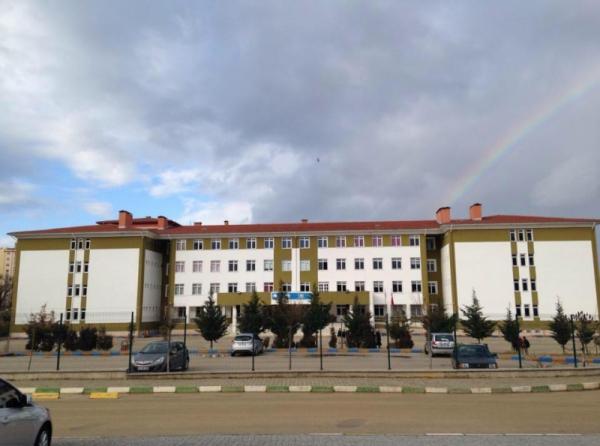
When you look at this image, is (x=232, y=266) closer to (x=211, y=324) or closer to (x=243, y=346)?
(x=211, y=324)

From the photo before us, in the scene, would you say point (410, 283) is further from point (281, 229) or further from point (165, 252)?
point (165, 252)

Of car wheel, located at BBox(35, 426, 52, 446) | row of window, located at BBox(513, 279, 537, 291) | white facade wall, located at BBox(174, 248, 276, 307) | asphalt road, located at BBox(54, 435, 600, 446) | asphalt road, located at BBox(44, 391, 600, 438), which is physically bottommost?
asphalt road, located at BBox(44, 391, 600, 438)

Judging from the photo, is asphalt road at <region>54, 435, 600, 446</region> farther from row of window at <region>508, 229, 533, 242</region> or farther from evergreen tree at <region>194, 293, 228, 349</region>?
row of window at <region>508, 229, 533, 242</region>

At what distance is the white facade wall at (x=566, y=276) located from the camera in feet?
177

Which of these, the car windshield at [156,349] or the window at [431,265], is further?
the window at [431,265]

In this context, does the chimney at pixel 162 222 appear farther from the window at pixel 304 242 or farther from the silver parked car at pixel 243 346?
the silver parked car at pixel 243 346

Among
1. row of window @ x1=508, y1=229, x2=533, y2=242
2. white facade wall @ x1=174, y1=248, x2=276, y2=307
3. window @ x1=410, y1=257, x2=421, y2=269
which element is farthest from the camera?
white facade wall @ x1=174, y1=248, x2=276, y2=307

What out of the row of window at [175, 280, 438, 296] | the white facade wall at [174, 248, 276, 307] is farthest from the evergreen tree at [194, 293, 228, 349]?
the white facade wall at [174, 248, 276, 307]

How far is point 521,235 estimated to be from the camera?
5591cm

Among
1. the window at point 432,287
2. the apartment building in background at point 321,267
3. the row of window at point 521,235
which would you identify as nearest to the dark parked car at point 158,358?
the apartment building in background at point 321,267

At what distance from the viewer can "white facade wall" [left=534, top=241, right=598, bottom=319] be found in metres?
Result: 54.0

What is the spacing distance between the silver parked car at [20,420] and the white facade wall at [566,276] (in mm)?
55507

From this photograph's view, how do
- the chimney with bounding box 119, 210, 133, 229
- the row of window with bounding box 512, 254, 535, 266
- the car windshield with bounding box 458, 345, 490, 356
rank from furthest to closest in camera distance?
1. the chimney with bounding box 119, 210, 133, 229
2. the row of window with bounding box 512, 254, 535, 266
3. the car windshield with bounding box 458, 345, 490, 356

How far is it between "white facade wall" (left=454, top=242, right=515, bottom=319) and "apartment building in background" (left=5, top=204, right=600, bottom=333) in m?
0.11
